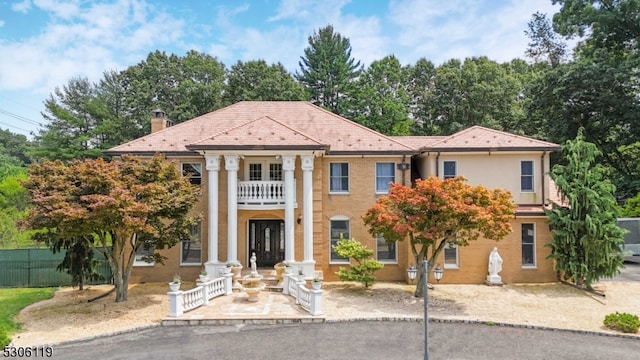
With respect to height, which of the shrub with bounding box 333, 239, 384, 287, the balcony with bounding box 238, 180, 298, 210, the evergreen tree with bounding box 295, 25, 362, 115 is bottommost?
the shrub with bounding box 333, 239, 384, 287

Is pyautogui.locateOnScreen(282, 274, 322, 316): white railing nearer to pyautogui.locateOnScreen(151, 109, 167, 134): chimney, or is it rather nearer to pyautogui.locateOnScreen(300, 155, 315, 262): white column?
pyautogui.locateOnScreen(300, 155, 315, 262): white column

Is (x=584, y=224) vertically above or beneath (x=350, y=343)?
above

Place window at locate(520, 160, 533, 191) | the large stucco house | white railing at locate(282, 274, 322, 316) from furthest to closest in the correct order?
window at locate(520, 160, 533, 191) → the large stucco house → white railing at locate(282, 274, 322, 316)

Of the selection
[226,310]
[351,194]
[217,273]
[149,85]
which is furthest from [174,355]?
[149,85]

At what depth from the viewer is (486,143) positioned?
60.6 feet

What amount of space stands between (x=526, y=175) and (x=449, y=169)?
3.67m

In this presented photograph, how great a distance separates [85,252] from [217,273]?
564 cm

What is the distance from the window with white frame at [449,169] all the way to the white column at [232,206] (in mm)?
9737

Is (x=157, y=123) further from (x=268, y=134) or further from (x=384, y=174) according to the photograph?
(x=384, y=174)

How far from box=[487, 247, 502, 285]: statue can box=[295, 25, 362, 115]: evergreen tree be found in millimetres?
29130

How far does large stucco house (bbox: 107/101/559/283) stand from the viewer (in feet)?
56.6

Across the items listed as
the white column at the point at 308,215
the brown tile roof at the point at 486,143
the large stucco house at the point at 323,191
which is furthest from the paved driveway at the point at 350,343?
the brown tile roof at the point at 486,143

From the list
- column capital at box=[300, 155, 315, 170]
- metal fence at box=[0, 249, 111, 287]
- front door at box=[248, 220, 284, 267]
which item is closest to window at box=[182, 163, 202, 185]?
front door at box=[248, 220, 284, 267]

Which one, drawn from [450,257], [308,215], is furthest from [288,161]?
[450,257]
